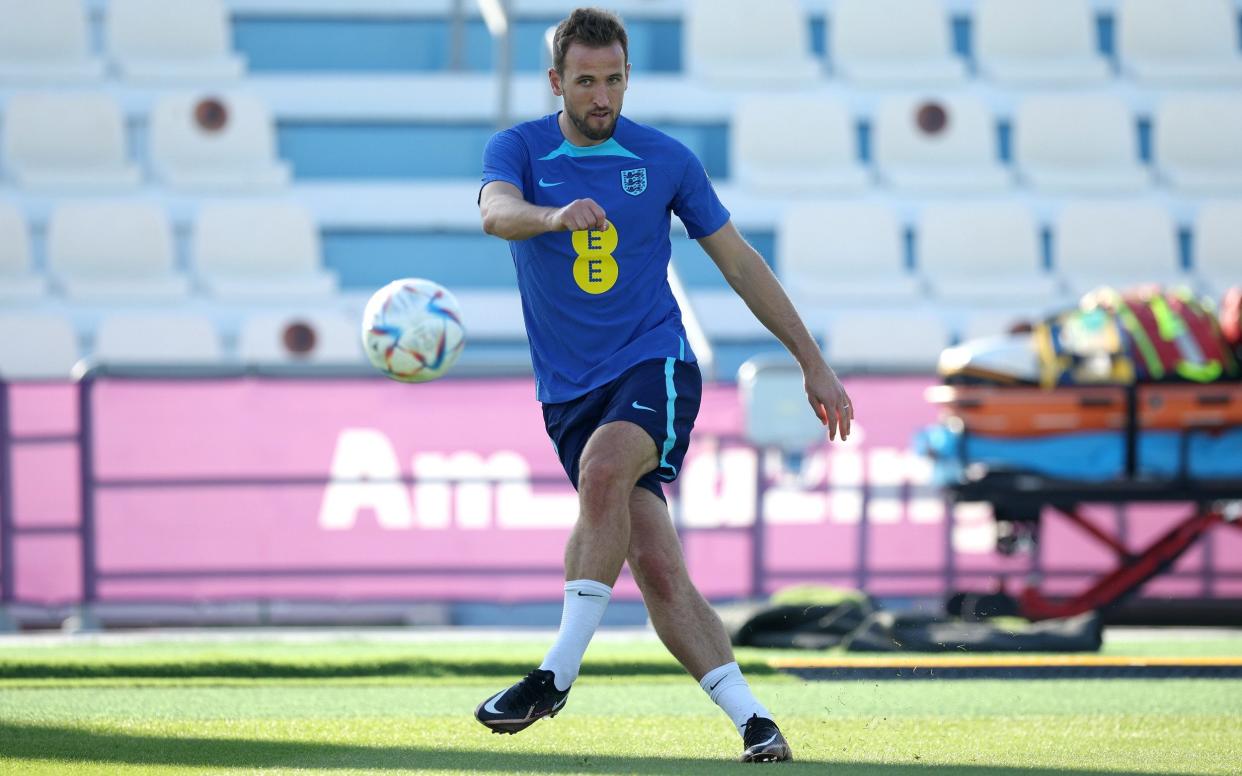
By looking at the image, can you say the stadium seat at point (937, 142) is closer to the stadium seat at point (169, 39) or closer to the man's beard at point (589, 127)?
the stadium seat at point (169, 39)

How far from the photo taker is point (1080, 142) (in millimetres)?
18969

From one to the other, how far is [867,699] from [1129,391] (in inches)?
208

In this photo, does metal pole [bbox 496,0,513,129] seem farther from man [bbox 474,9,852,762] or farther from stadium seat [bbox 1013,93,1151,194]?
man [bbox 474,9,852,762]

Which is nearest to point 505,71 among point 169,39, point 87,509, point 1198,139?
point 169,39

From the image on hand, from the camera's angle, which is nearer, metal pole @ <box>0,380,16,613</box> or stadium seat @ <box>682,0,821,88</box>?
metal pole @ <box>0,380,16,613</box>

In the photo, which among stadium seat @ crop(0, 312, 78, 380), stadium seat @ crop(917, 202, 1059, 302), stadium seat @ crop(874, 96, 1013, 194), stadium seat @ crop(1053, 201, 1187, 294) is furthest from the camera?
stadium seat @ crop(874, 96, 1013, 194)

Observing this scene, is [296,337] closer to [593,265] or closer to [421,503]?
[421,503]

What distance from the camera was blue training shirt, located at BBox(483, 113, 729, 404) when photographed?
4.51m

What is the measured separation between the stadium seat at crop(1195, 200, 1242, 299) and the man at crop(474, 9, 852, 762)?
14.9 metres

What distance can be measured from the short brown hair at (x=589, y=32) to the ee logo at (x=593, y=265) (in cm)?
42

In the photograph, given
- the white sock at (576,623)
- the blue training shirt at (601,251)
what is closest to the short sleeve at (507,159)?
the blue training shirt at (601,251)

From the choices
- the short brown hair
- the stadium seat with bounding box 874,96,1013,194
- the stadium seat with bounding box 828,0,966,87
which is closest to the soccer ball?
the short brown hair

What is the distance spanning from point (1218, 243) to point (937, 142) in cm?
304

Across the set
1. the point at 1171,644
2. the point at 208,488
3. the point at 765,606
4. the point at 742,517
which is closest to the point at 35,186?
the point at 208,488
